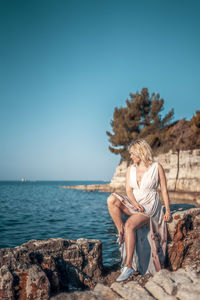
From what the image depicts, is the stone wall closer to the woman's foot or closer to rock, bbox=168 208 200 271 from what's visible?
rock, bbox=168 208 200 271

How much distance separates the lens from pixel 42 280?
2496 millimetres

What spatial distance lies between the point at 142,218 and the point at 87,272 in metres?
1.16

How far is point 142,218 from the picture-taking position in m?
3.38

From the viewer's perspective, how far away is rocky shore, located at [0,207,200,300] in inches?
95.7

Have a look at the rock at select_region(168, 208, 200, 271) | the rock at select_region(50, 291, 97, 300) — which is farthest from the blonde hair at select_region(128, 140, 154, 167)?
the rock at select_region(50, 291, 97, 300)

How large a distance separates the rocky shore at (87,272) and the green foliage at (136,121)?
23296 mm

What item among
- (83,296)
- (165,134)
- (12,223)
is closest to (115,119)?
(165,134)

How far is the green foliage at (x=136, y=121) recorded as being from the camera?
89.1 feet

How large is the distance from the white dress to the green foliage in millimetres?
23456

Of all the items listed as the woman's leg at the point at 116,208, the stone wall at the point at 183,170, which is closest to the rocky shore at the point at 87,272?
the woman's leg at the point at 116,208

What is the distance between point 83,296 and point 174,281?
3.42ft

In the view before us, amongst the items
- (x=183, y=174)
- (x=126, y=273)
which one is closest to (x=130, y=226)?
(x=126, y=273)

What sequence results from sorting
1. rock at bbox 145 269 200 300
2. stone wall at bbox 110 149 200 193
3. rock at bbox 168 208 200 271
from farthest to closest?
stone wall at bbox 110 149 200 193
rock at bbox 168 208 200 271
rock at bbox 145 269 200 300

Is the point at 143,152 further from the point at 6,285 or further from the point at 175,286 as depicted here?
the point at 6,285
